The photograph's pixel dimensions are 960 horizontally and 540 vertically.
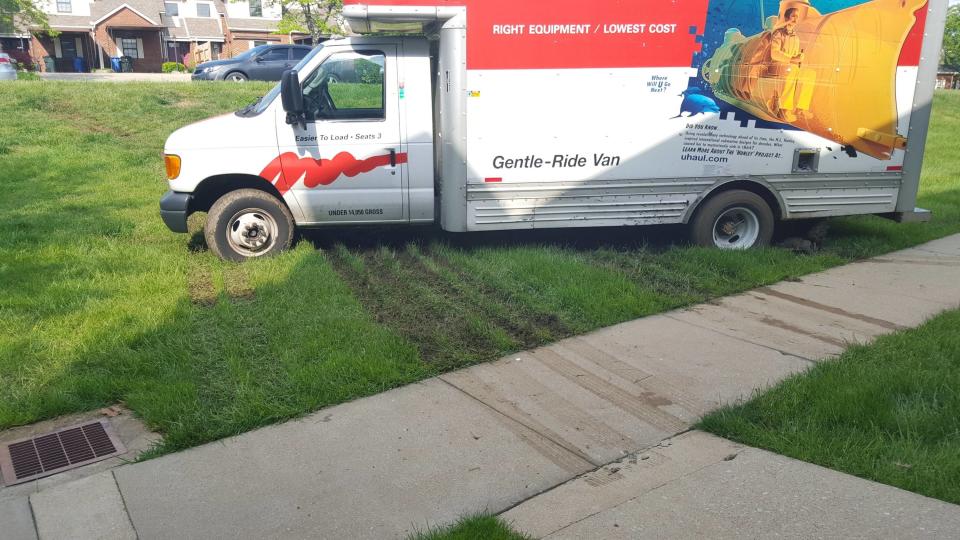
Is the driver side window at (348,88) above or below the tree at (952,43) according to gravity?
below

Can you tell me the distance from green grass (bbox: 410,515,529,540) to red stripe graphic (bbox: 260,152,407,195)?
179 inches

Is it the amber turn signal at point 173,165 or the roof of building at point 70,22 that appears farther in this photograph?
the roof of building at point 70,22

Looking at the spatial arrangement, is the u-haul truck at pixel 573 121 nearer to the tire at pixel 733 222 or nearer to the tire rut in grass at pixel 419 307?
the tire at pixel 733 222

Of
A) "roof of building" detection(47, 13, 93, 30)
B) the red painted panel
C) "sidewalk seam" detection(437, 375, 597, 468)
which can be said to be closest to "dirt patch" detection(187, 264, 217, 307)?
"sidewalk seam" detection(437, 375, 597, 468)

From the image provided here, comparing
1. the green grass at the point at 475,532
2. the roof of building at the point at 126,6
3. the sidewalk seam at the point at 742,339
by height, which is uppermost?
the roof of building at the point at 126,6

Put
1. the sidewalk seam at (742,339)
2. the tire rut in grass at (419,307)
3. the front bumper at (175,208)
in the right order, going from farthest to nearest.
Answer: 1. the front bumper at (175,208)
2. the tire rut in grass at (419,307)
3. the sidewalk seam at (742,339)

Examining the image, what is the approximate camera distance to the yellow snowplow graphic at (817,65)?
23.5 feet

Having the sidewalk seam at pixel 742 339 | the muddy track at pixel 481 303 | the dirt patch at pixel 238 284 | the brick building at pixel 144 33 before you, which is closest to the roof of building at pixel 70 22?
the brick building at pixel 144 33

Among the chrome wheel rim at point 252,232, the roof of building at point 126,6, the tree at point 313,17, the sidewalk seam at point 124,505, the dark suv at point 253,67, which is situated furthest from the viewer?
the roof of building at point 126,6

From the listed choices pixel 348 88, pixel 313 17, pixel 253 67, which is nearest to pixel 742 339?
pixel 348 88

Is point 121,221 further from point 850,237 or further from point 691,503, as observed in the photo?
point 850,237

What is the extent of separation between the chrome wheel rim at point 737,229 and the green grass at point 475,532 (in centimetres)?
520

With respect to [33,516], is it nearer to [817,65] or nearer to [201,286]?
[201,286]

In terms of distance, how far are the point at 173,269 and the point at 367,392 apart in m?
3.35
